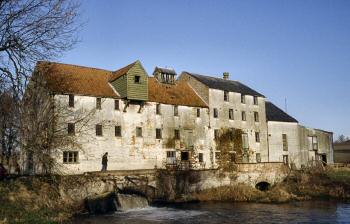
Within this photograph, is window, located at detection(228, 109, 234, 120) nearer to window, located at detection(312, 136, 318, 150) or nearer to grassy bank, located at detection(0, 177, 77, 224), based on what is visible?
window, located at detection(312, 136, 318, 150)

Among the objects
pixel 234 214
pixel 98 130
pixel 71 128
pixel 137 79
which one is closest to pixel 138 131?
pixel 98 130

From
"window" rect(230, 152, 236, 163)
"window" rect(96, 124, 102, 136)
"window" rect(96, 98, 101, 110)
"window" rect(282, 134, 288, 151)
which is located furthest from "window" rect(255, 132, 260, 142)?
"window" rect(96, 98, 101, 110)

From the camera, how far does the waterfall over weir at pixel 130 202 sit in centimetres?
2810

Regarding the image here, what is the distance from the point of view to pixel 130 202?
2862cm

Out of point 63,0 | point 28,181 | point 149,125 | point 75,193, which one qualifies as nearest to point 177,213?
point 75,193

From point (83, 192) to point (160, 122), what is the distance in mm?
13151

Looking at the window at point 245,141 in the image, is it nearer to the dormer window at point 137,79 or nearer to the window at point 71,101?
the dormer window at point 137,79

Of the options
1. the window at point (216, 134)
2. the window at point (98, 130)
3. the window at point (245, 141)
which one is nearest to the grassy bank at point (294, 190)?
the window at point (245, 141)

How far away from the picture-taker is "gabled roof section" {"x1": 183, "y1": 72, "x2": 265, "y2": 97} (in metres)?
45.2

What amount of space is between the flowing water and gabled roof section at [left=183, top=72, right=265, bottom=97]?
17.5 m

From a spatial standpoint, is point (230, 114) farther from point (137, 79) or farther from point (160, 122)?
point (137, 79)

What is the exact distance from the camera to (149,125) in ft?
124

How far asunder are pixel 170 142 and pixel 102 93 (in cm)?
883

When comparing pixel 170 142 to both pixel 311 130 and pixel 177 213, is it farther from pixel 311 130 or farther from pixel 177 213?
pixel 311 130
